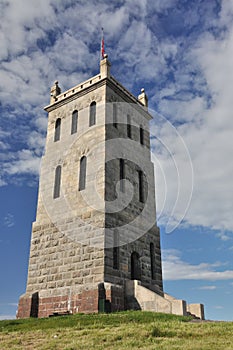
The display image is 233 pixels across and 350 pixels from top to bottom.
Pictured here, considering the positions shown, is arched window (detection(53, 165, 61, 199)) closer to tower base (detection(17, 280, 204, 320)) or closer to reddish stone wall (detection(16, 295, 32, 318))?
tower base (detection(17, 280, 204, 320))

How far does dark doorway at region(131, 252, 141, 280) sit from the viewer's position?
70.0 feet

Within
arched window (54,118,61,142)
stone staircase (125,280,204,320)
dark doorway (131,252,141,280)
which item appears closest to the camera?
stone staircase (125,280,204,320)

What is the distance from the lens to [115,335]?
1065 centimetres

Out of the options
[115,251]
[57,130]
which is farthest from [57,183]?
[115,251]

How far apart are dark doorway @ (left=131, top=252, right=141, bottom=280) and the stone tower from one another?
0.06 meters

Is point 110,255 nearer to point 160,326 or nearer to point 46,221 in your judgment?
point 46,221

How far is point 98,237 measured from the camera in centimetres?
1959

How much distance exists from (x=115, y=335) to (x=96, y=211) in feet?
33.7

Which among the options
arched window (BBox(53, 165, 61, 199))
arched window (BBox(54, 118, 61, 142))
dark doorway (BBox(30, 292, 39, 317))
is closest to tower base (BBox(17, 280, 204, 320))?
dark doorway (BBox(30, 292, 39, 317))

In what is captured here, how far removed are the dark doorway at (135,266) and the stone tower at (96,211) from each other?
0.19 feet

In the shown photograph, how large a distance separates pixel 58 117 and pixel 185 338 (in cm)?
1974

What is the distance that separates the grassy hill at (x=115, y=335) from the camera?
31.8ft

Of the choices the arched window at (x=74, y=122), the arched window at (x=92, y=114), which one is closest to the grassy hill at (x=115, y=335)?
the arched window at (x=92, y=114)

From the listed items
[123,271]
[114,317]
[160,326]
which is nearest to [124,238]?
[123,271]
